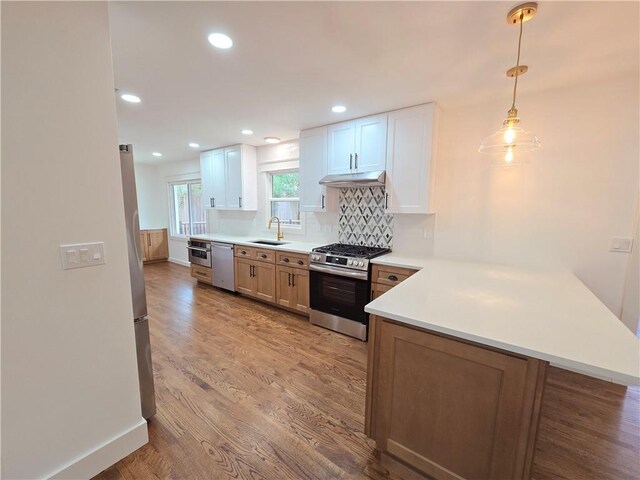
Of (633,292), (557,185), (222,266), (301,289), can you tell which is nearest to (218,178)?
(222,266)

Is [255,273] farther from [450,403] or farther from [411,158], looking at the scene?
[450,403]

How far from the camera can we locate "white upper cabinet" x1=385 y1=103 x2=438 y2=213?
8.50ft

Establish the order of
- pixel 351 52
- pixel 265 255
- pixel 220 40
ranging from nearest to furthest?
pixel 220 40 < pixel 351 52 < pixel 265 255

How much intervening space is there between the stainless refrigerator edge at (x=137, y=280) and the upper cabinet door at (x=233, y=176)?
2.82m

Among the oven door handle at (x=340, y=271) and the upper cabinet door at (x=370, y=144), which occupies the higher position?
the upper cabinet door at (x=370, y=144)

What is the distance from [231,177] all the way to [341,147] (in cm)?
222

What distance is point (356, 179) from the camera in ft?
9.48

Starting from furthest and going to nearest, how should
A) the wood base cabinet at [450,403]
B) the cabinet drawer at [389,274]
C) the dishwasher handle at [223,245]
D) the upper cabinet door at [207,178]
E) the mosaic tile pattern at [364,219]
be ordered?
1. the upper cabinet door at [207,178]
2. the dishwasher handle at [223,245]
3. the mosaic tile pattern at [364,219]
4. the cabinet drawer at [389,274]
5. the wood base cabinet at [450,403]

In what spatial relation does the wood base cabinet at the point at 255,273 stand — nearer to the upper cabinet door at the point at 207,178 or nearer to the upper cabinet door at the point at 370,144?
the upper cabinet door at the point at 207,178

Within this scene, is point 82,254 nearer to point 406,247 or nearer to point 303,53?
point 303,53

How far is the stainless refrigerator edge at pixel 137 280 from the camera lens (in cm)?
156

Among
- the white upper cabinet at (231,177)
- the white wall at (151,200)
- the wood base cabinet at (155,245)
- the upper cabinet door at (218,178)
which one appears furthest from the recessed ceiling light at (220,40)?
the white wall at (151,200)

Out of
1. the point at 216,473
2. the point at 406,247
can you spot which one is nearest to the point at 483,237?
the point at 406,247

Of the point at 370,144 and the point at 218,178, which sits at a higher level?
the point at 370,144
